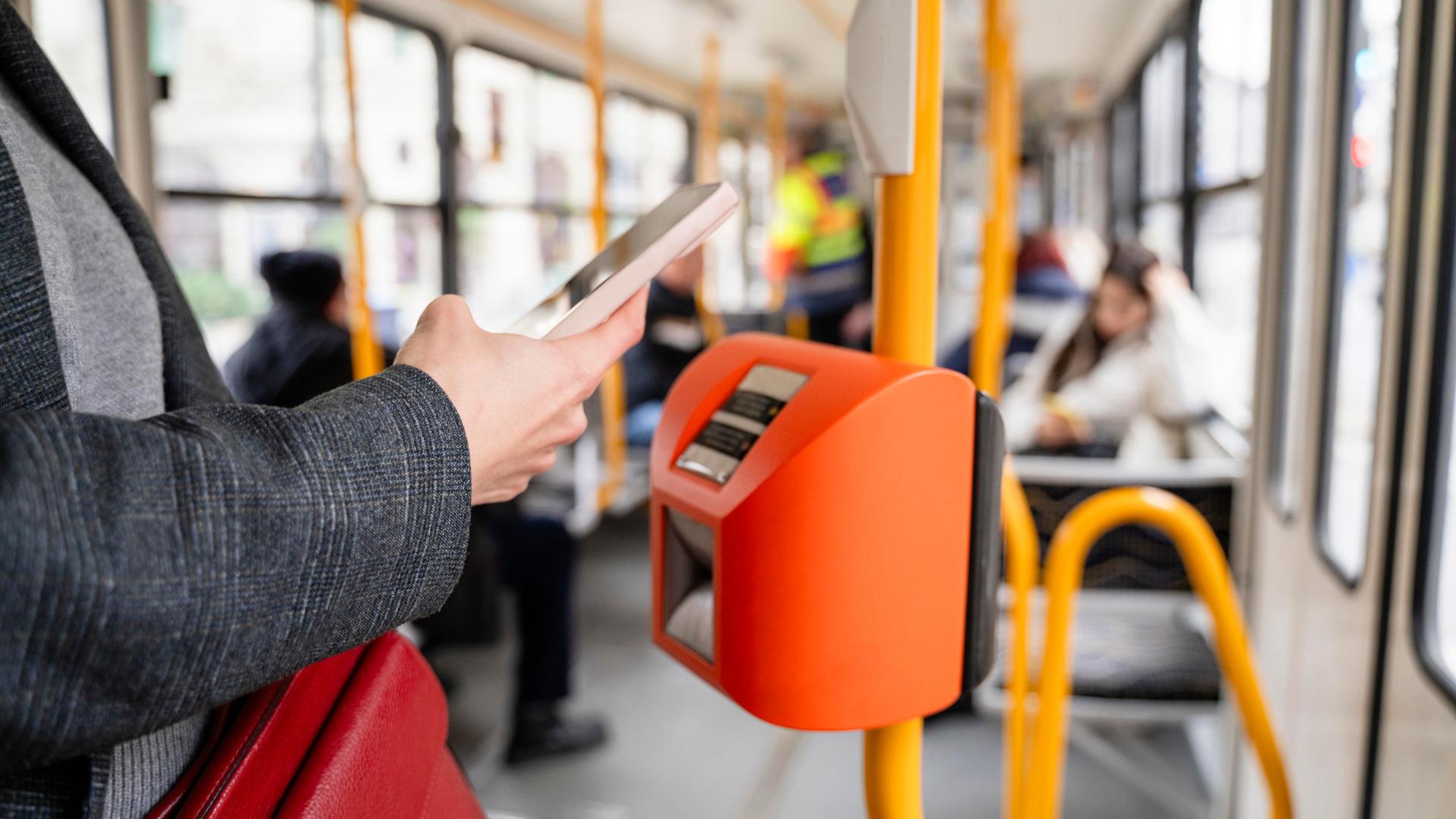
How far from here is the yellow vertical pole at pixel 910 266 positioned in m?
0.78

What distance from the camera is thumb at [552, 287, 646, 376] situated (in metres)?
0.64

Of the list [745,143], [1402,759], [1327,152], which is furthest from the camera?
[745,143]

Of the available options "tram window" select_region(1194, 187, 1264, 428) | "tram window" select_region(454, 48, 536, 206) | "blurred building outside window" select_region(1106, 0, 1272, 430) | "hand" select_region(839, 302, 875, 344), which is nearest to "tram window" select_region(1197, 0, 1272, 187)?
"blurred building outside window" select_region(1106, 0, 1272, 430)

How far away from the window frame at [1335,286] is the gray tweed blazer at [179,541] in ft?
5.69

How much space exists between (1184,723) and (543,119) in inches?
150

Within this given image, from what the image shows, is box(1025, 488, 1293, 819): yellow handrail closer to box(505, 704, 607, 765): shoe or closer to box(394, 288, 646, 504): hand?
box(394, 288, 646, 504): hand

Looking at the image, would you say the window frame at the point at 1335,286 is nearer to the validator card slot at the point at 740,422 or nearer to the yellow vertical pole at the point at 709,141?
the validator card slot at the point at 740,422

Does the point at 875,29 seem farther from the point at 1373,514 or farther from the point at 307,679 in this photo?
the point at 1373,514

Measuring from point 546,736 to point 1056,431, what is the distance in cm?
186

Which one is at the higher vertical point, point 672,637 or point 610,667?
point 672,637

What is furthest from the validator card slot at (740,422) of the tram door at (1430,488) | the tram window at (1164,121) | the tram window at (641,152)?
the tram window at (641,152)

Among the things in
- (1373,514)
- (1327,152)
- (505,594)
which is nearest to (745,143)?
(505,594)

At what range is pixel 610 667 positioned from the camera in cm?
371

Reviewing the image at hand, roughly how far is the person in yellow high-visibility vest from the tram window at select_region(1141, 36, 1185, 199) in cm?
196
